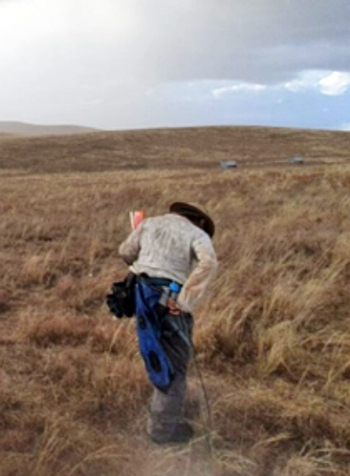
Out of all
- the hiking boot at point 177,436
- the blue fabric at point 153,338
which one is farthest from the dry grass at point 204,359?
the blue fabric at point 153,338

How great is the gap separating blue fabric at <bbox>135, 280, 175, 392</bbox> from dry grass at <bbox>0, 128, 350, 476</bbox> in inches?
19.7

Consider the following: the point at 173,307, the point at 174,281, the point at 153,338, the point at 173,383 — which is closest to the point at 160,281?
the point at 174,281

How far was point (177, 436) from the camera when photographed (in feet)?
12.7

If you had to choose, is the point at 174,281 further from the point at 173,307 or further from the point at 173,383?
the point at 173,383

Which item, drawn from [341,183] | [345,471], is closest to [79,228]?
[345,471]

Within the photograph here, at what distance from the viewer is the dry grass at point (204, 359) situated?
366 cm

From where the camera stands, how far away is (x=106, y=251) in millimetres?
9180

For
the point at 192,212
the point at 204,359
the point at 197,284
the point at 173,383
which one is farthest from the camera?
the point at 204,359

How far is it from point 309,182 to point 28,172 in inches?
954

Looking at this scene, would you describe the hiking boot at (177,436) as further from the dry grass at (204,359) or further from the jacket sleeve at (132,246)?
the jacket sleeve at (132,246)

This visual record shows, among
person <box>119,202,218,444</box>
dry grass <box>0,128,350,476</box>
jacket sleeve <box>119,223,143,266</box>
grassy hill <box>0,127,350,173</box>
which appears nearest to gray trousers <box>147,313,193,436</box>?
person <box>119,202,218,444</box>

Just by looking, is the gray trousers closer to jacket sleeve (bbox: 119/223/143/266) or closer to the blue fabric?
the blue fabric

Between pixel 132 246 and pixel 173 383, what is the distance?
3.18 feet

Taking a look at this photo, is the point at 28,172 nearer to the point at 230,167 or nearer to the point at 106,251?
the point at 230,167
